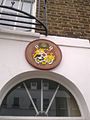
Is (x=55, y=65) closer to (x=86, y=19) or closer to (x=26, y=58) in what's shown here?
(x=26, y=58)

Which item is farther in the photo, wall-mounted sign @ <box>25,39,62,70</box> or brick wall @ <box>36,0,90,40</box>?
brick wall @ <box>36,0,90,40</box>

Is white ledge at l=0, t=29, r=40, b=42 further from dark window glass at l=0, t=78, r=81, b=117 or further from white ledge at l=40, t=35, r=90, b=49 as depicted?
dark window glass at l=0, t=78, r=81, b=117

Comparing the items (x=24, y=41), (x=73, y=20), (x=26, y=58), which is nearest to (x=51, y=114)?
(x=26, y=58)

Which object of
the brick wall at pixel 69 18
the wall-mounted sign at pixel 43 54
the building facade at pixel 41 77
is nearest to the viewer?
the building facade at pixel 41 77

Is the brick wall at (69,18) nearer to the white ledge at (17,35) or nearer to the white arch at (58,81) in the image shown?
the white ledge at (17,35)

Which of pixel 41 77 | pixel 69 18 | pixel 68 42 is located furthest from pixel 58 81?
pixel 69 18

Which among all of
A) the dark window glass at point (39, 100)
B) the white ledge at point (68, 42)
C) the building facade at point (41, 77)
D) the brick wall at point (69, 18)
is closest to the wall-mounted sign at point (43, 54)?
the building facade at point (41, 77)

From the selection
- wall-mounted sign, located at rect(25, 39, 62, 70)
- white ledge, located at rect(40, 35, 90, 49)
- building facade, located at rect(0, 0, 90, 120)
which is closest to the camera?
building facade, located at rect(0, 0, 90, 120)

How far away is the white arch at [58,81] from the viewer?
445 centimetres

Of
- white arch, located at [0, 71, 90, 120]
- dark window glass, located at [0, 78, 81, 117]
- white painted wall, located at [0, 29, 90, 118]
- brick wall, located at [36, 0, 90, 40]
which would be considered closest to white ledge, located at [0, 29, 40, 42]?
white painted wall, located at [0, 29, 90, 118]

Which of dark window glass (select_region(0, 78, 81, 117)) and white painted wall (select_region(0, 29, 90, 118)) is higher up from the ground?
white painted wall (select_region(0, 29, 90, 118))

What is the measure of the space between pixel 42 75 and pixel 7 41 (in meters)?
0.88

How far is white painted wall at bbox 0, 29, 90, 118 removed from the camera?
175 inches

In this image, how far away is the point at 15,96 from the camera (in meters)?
4.54
